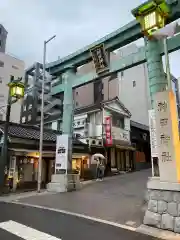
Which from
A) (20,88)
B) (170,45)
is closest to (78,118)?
(20,88)

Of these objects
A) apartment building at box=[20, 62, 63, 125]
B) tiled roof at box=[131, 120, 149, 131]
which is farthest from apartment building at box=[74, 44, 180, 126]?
apartment building at box=[20, 62, 63, 125]

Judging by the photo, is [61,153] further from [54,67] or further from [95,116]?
[95,116]

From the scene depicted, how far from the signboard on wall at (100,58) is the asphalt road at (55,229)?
28.2ft

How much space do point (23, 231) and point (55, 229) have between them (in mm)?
883

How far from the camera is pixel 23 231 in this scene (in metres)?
5.88

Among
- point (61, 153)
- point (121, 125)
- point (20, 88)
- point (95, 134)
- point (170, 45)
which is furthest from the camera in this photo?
point (121, 125)

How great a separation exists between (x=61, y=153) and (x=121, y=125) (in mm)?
16079

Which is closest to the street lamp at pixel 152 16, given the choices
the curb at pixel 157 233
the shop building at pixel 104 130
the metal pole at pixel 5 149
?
the curb at pixel 157 233

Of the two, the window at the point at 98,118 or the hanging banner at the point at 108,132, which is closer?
the hanging banner at the point at 108,132

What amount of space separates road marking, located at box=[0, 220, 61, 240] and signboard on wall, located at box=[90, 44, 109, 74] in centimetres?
949

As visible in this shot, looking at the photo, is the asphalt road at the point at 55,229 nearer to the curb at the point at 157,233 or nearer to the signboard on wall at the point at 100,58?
the curb at the point at 157,233

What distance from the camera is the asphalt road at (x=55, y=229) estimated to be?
18.1 feet

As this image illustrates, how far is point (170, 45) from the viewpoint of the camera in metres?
10.2

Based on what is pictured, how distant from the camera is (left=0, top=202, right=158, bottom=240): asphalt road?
551cm
